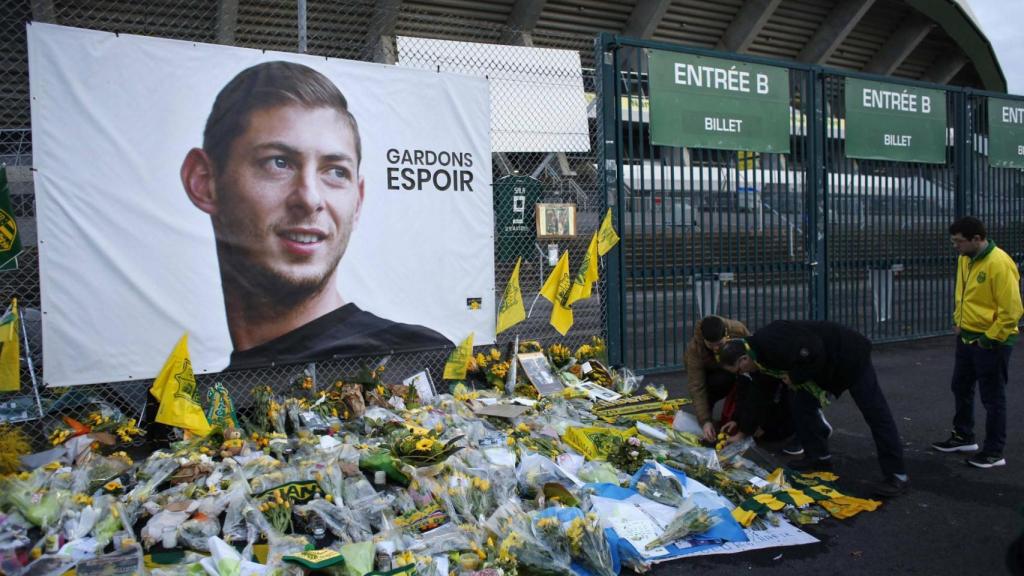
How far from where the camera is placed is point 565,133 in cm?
738

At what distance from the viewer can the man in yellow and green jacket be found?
509cm

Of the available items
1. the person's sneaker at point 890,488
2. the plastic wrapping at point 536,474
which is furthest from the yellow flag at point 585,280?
the person's sneaker at point 890,488

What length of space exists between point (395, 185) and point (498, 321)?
5.07ft

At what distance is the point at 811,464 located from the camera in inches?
197

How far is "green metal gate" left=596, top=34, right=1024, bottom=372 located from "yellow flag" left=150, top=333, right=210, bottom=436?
A: 12.5 ft

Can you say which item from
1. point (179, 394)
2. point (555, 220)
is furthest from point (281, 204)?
point (555, 220)

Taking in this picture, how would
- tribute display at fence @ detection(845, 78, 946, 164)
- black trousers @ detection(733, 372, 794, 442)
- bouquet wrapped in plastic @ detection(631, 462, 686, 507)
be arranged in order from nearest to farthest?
1. bouquet wrapped in plastic @ detection(631, 462, 686, 507)
2. black trousers @ detection(733, 372, 794, 442)
3. tribute display at fence @ detection(845, 78, 946, 164)

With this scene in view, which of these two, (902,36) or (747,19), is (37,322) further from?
(902,36)

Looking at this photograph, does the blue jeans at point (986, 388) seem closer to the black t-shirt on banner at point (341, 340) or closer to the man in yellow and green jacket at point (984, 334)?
the man in yellow and green jacket at point (984, 334)

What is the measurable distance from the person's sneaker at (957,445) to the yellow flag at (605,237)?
124 inches

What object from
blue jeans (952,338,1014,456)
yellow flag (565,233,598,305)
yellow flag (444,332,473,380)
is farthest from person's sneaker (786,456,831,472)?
yellow flag (444,332,473,380)

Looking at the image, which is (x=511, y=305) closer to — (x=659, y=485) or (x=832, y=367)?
(x=659, y=485)

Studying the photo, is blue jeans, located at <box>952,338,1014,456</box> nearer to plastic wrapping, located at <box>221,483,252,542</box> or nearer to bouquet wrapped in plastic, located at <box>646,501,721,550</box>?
bouquet wrapped in plastic, located at <box>646,501,721,550</box>

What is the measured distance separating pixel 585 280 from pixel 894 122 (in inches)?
206
